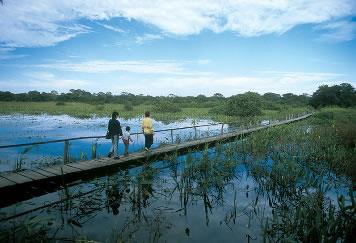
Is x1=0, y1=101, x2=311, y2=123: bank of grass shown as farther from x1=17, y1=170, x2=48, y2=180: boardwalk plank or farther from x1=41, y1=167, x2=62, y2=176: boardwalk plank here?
x1=17, y1=170, x2=48, y2=180: boardwalk plank

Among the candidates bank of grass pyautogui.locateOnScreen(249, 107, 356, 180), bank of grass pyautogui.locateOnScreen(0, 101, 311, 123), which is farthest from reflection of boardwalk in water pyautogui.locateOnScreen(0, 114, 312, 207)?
bank of grass pyautogui.locateOnScreen(0, 101, 311, 123)

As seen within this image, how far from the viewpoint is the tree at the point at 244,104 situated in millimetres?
38312

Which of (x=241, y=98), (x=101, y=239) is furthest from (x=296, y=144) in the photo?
(x=241, y=98)

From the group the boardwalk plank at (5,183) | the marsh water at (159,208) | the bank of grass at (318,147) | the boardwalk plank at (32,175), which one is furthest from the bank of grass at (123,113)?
the boardwalk plank at (5,183)

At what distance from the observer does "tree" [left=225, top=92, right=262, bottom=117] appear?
38.3 m

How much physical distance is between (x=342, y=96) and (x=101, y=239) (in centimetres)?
6842

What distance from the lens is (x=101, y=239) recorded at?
580 cm

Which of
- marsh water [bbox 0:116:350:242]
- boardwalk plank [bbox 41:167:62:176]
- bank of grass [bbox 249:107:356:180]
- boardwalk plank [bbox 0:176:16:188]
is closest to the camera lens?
marsh water [bbox 0:116:350:242]

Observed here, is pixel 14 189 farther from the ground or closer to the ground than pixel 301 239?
farther from the ground

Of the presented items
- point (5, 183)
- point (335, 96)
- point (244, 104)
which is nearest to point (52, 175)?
point (5, 183)

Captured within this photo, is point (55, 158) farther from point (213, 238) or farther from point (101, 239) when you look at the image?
point (213, 238)

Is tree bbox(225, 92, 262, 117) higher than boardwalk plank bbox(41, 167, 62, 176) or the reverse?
higher

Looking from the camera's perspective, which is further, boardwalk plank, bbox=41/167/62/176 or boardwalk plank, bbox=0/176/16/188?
boardwalk plank, bbox=41/167/62/176

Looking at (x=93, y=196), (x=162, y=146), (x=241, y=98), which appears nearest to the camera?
(x=93, y=196)
